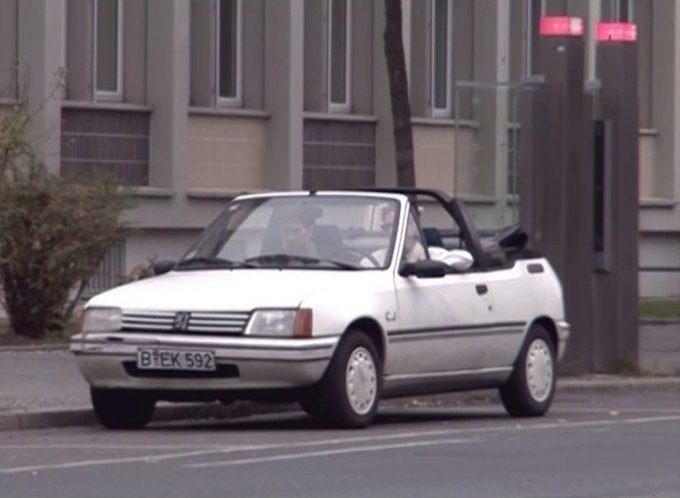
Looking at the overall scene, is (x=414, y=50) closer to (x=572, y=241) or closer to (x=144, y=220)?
(x=144, y=220)

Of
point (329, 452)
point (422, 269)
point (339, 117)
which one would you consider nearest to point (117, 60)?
point (339, 117)

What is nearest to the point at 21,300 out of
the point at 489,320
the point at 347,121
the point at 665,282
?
the point at 489,320

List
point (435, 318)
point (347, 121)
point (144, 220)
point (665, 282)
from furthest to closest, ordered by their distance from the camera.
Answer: point (665, 282), point (347, 121), point (144, 220), point (435, 318)

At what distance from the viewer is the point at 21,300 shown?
2184 centimetres

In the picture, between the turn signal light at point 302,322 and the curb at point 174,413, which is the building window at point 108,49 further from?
the turn signal light at point 302,322

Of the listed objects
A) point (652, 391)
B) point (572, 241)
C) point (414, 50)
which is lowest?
point (652, 391)

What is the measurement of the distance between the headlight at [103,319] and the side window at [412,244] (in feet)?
6.93

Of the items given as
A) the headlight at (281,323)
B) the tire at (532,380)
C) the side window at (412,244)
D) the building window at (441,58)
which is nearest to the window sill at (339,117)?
the building window at (441,58)

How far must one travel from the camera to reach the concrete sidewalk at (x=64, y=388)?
15.4 meters

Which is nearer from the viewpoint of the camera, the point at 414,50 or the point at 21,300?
the point at 21,300

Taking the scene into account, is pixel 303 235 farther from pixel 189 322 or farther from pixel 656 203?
pixel 656 203

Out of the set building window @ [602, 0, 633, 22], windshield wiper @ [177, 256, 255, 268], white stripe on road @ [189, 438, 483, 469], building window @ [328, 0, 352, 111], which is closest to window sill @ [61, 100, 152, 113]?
building window @ [328, 0, 352, 111]

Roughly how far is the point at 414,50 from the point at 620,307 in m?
12.9

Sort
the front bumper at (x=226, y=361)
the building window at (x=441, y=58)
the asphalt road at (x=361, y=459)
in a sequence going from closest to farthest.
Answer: the asphalt road at (x=361, y=459) < the front bumper at (x=226, y=361) < the building window at (x=441, y=58)
